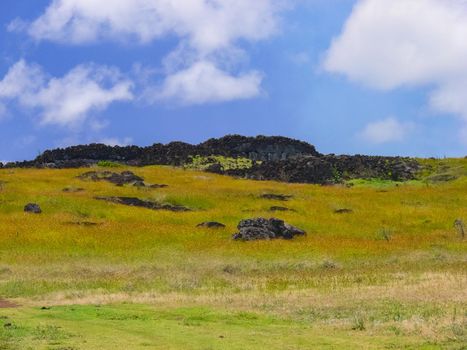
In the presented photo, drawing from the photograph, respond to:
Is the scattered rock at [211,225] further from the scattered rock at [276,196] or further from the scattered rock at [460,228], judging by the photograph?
the scattered rock at [460,228]

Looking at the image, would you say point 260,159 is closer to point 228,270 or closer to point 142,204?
point 142,204

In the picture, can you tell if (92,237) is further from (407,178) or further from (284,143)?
(284,143)

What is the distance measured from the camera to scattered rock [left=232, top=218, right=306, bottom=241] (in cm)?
5328

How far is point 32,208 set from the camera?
64.0 m

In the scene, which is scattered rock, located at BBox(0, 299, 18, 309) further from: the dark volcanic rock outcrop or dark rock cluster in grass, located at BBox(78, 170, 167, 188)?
the dark volcanic rock outcrop

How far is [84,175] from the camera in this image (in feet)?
312

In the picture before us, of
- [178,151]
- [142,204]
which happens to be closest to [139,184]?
[142,204]

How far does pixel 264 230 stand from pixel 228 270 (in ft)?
49.4

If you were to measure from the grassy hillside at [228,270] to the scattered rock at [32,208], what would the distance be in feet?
4.55

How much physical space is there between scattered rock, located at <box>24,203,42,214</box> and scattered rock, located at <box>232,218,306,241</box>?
22.2 meters

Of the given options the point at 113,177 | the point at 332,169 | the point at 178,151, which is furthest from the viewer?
the point at 178,151

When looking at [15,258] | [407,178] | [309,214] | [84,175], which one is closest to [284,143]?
[407,178]

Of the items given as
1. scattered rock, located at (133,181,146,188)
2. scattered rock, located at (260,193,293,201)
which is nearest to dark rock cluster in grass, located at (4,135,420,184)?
scattered rock, located at (260,193,293,201)

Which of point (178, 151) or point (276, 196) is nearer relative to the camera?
point (276, 196)
